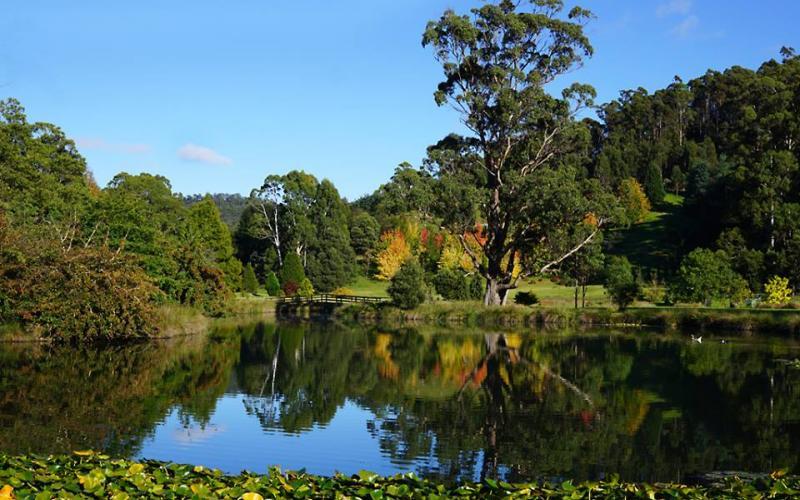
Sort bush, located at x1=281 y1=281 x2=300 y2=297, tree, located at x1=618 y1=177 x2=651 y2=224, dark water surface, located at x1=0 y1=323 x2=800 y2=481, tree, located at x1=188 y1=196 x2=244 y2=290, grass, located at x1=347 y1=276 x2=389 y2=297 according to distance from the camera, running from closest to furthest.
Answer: dark water surface, located at x1=0 y1=323 x2=800 y2=481
tree, located at x1=188 y1=196 x2=244 y2=290
bush, located at x1=281 y1=281 x2=300 y2=297
grass, located at x1=347 y1=276 x2=389 y2=297
tree, located at x1=618 y1=177 x2=651 y2=224

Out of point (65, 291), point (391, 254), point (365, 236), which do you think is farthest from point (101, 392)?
point (365, 236)

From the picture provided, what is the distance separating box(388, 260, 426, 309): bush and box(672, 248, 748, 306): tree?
Answer: 15211 millimetres

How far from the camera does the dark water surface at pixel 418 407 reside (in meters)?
13.9

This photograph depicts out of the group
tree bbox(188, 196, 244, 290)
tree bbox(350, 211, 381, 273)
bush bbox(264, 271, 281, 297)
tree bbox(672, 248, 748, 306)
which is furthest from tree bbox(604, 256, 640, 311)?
tree bbox(350, 211, 381, 273)

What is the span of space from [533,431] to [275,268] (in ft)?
204

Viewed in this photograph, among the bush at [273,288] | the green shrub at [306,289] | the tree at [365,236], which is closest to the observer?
the green shrub at [306,289]

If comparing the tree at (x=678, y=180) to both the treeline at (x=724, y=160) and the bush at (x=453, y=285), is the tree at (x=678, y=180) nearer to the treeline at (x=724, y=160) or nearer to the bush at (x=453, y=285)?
the treeline at (x=724, y=160)

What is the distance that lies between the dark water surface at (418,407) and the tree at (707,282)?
1426cm

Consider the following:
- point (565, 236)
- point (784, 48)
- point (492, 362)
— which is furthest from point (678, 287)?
point (784, 48)

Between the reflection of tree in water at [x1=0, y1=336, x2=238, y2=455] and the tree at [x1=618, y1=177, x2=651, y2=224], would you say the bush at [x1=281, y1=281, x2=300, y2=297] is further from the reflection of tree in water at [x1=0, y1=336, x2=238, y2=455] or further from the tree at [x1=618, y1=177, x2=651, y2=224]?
the tree at [x1=618, y1=177, x2=651, y2=224]

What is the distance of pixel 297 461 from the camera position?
44.6 feet

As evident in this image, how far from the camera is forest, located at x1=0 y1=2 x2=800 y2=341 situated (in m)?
32.4

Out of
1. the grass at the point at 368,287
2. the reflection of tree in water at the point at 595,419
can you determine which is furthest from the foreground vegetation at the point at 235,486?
the grass at the point at 368,287

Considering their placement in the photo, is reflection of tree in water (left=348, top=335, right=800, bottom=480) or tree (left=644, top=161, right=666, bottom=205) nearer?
reflection of tree in water (left=348, top=335, right=800, bottom=480)
